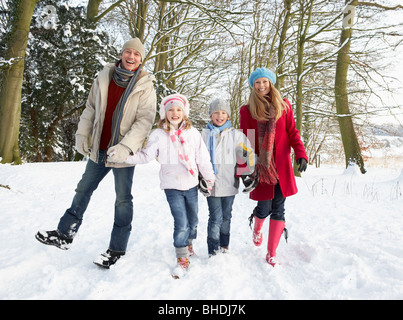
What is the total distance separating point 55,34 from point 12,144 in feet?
20.0

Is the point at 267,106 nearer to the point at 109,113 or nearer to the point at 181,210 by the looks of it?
the point at 181,210

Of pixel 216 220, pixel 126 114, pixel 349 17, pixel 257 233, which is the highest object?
pixel 349 17

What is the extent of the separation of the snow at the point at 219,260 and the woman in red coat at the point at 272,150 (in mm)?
423

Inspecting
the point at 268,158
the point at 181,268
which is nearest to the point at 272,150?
the point at 268,158

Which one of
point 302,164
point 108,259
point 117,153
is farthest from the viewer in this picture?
point 302,164

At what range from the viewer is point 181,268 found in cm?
222

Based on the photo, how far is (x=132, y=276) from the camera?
84.1 inches

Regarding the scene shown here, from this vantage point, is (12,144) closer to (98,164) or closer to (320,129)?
(98,164)

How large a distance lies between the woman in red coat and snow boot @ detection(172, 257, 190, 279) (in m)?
0.78

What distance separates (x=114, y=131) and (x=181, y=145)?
0.59 metres

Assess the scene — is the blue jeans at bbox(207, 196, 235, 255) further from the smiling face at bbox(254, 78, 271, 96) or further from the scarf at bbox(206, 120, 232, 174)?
the smiling face at bbox(254, 78, 271, 96)

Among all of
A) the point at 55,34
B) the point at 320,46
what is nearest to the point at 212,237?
the point at 320,46

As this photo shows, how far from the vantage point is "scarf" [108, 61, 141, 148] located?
2.29 meters

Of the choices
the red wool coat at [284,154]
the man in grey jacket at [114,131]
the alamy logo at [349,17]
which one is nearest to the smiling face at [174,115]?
the man in grey jacket at [114,131]
